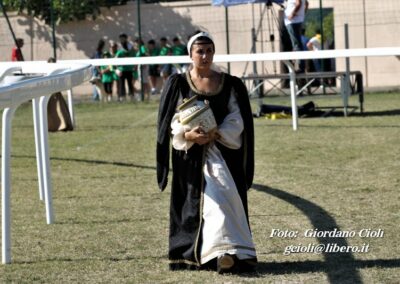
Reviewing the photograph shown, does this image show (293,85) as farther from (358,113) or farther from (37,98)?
(37,98)

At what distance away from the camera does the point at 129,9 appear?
3098cm

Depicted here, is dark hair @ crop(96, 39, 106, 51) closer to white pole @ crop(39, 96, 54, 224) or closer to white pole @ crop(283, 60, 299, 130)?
white pole @ crop(283, 60, 299, 130)

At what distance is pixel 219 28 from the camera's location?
94.1 feet

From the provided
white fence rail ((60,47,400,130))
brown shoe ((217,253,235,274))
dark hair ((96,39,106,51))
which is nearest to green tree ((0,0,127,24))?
dark hair ((96,39,106,51))

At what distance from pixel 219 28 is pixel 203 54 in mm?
21468

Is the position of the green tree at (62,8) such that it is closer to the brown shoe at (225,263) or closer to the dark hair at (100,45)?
the dark hair at (100,45)

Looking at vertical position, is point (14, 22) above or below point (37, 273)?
above

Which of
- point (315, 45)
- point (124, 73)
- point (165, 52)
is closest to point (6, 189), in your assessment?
point (315, 45)

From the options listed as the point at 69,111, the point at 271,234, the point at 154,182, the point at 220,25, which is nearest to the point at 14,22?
the point at 220,25

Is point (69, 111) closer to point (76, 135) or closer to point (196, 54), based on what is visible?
point (76, 135)

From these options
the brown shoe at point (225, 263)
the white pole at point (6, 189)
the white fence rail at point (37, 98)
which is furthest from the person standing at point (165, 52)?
the brown shoe at point (225, 263)

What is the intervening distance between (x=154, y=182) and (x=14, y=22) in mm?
20396

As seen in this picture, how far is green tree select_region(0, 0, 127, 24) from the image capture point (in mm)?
29797

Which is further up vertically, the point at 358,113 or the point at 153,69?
the point at 153,69
